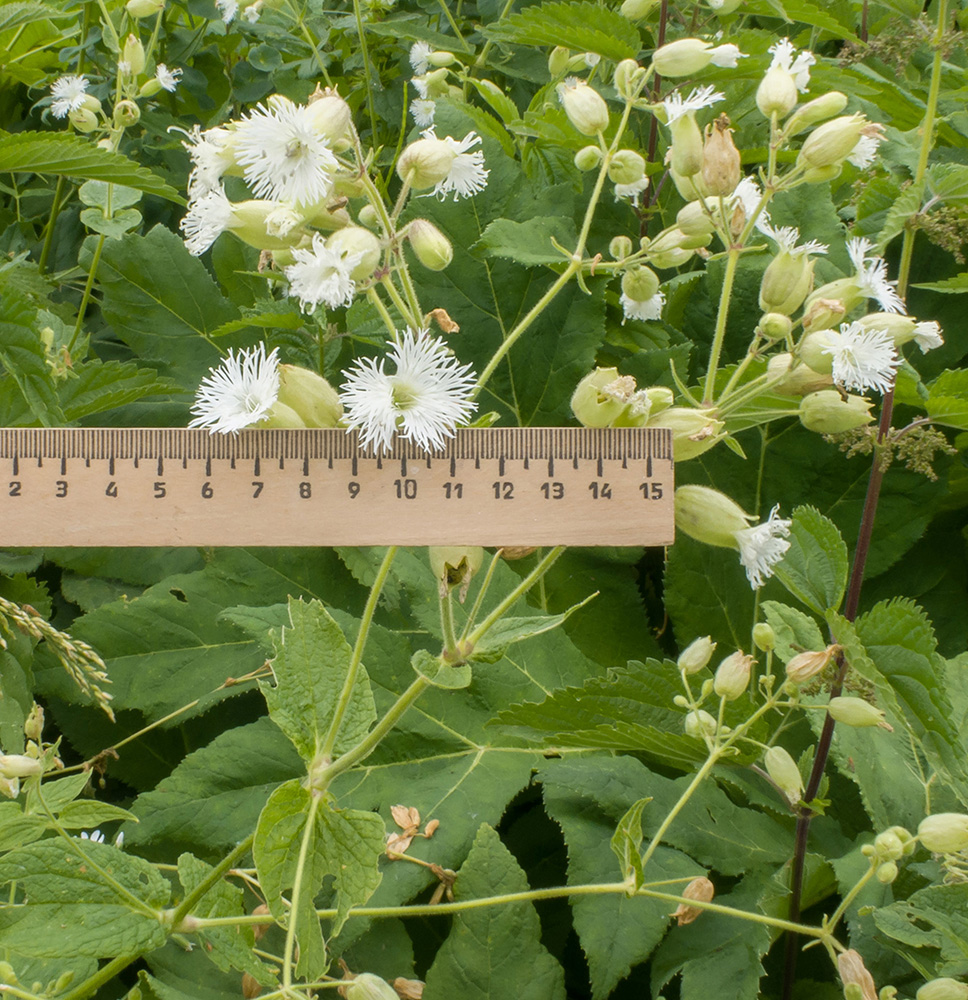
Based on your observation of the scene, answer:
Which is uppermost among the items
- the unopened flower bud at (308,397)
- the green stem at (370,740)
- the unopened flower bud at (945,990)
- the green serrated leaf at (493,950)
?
the unopened flower bud at (308,397)

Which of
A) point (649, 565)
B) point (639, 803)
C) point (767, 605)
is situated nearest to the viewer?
point (639, 803)

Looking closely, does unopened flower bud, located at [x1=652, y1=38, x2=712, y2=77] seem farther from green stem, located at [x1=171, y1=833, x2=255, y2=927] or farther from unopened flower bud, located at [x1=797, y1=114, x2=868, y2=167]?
green stem, located at [x1=171, y1=833, x2=255, y2=927]

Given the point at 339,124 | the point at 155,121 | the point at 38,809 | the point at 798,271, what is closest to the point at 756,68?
the point at 798,271

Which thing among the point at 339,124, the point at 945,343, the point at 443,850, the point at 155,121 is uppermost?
the point at 339,124

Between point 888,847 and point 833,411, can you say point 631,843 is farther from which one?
point 833,411

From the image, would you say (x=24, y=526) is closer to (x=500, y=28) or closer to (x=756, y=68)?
(x=500, y=28)

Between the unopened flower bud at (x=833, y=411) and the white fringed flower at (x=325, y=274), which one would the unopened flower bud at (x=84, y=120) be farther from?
the unopened flower bud at (x=833, y=411)

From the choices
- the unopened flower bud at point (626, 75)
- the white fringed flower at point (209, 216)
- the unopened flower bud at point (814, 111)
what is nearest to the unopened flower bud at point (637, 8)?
the unopened flower bud at point (626, 75)
